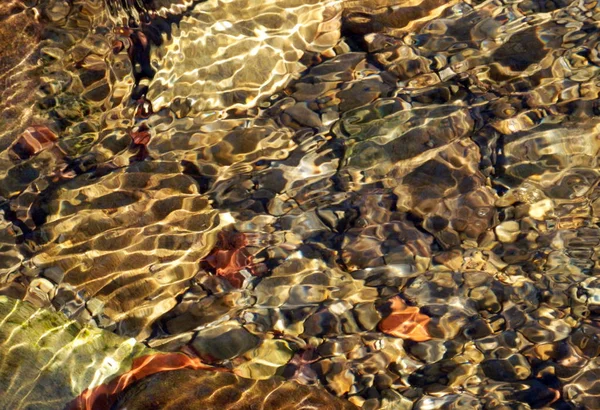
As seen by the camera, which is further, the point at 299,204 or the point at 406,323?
the point at 299,204

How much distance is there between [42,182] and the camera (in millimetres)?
5121

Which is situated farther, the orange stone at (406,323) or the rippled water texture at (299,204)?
the orange stone at (406,323)

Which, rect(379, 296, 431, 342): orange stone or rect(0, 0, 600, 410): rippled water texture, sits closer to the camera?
rect(0, 0, 600, 410): rippled water texture

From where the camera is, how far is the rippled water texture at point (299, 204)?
396 centimetres

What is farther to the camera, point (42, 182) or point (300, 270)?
point (42, 182)

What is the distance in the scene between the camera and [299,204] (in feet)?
15.9

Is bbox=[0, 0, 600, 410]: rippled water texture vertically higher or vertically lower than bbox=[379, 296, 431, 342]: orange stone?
higher

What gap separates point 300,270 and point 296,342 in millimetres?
512

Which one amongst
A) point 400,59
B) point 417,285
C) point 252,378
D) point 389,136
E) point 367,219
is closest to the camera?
point 252,378

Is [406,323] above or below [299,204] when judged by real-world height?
below

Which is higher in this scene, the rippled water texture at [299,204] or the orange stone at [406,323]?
the rippled water texture at [299,204]

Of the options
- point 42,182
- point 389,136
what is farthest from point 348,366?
point 42,182

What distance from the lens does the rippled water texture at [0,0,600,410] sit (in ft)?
13.0

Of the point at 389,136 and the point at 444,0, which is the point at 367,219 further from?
the point at 444,0
